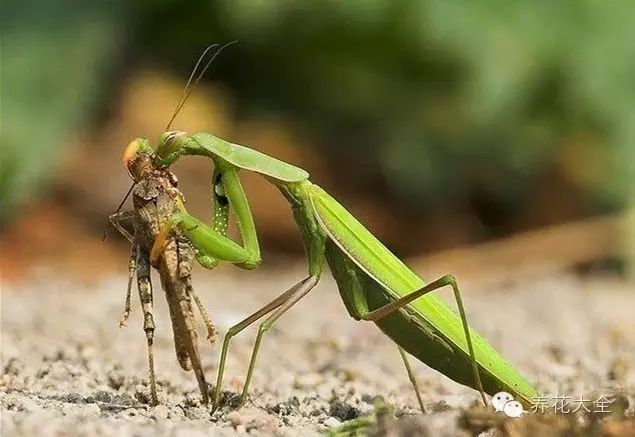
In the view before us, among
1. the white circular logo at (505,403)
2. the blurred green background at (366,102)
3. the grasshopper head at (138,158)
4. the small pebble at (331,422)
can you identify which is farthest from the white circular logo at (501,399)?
the blurred green background at (366,102)

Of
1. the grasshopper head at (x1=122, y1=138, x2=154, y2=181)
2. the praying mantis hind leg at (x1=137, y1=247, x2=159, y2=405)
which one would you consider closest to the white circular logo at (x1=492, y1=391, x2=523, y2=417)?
the praying mantis hind leg at (x1=137, y1=247, x2=159, y2=405)

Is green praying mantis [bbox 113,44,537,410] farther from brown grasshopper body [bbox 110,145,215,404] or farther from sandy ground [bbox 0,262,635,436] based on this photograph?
sandy ground [bbox 0,262,635,436]

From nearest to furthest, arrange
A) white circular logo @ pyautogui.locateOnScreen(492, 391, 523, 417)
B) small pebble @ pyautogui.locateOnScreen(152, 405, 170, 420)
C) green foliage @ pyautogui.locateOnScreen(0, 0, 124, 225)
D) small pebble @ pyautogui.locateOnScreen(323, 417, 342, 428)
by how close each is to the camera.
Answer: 1. small pebble @ pyautogui.locateOnScreen(152, 405, 170, 420)
2. small pebble @ pyautogui.locateOnScreen(323, 417, 342, 428)
3. white circular logo @ pyautogui.locateOnScreen(492, 391, 523, 417)
4. green foliage @ pyautogui.locateOnScreen(0, 0, 124, 225)

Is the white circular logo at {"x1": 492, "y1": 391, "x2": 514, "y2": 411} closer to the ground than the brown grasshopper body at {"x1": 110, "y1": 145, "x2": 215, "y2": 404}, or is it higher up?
closer to the ground

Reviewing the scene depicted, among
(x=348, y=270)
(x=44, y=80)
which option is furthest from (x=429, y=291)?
(x=44, y=80)

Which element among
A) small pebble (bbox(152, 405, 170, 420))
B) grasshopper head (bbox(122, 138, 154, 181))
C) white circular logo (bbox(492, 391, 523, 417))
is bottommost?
small pebble (bbox(152, 405, 170, 420))

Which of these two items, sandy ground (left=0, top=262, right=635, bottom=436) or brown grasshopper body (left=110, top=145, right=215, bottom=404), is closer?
sandy ground (left=0, top=262, right=635, bottom=436)

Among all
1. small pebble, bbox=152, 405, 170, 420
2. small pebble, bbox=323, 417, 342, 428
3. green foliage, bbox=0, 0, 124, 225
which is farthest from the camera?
green foliage, bbox=0, 0, 124, 225

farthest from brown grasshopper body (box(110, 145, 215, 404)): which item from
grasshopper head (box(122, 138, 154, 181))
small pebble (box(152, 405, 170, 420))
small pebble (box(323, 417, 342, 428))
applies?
small pebble (box(323, 417, 342, 428))
